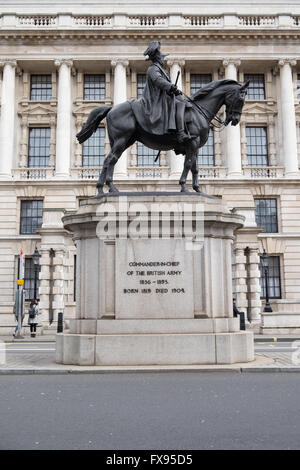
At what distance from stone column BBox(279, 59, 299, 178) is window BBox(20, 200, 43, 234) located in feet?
63.7

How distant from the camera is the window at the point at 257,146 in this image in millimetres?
38875

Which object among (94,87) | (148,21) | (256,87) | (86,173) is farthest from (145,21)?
(86,173)

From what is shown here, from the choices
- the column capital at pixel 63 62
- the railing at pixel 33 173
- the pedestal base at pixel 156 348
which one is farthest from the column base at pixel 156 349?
the column capital at pixel 63 62

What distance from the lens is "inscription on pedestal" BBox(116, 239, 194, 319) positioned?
9.59m

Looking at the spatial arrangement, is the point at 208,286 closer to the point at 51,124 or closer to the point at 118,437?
the point at 118,437

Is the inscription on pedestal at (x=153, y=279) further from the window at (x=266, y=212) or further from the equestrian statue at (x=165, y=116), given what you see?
the window at (x=266, y=212)

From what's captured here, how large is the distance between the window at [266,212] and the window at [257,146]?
366 centimetres

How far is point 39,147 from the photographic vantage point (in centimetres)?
3894

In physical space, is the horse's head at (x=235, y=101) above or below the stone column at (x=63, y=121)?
below

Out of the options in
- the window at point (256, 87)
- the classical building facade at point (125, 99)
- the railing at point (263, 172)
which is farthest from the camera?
the window at point (256, 87)

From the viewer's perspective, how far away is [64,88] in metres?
38.0

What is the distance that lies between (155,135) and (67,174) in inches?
1072
